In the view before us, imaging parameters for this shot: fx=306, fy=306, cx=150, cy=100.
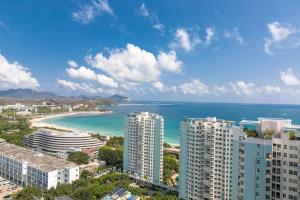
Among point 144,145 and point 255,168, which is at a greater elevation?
point 255,168

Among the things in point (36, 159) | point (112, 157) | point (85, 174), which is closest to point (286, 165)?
point (85, 174)

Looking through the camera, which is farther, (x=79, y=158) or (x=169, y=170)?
(x=79, y=158)

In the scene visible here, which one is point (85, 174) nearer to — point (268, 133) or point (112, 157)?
point (112, 157)

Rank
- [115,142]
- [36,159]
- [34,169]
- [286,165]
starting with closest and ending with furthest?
[286,165], [34,169], [36,159], [115,142]

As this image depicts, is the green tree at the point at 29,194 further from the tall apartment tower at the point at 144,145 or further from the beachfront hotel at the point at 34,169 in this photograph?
the tall apartment tower at the point at 144,145

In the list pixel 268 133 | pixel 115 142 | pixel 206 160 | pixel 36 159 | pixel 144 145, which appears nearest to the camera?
pixel 268 133

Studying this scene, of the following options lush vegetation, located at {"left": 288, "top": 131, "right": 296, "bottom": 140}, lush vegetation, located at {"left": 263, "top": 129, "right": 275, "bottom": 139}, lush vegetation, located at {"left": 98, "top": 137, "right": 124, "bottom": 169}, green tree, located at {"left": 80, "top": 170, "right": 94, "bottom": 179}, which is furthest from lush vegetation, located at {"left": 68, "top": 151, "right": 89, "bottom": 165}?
lush vegetation, located at {"left": 288, "top": 131, "right": 296, "bottom": 140}
